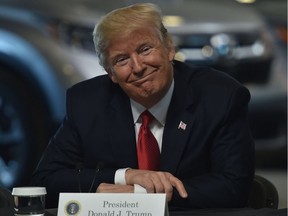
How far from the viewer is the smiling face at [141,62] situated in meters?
4.06

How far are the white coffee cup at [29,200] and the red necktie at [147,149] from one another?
0.73 m

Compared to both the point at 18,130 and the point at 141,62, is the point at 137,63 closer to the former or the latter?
the point at 141,62

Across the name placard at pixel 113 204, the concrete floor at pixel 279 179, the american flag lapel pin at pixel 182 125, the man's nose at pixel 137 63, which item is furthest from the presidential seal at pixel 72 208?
the concrete floor at pixel 279 179

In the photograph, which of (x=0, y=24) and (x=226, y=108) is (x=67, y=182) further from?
(x=0, y=24)

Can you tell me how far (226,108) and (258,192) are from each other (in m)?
0.35

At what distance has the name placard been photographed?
3.33 meters

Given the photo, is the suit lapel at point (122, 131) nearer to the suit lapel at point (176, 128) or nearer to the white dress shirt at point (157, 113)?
the white dress shirt at point (157, 113)

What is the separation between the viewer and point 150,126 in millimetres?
4312

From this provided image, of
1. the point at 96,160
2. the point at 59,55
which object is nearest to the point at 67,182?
the point at 96,160

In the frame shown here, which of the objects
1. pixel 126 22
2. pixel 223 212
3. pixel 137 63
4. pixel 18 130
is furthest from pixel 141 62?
pixel 18 130

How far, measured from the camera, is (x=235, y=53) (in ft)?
24.4

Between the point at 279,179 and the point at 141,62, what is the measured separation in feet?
12.1

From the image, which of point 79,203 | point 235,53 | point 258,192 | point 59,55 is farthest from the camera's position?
point 235,53

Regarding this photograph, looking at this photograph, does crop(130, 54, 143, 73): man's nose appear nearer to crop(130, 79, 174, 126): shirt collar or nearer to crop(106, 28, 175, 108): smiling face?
crop(106, 28, 175, 108): smiling face
